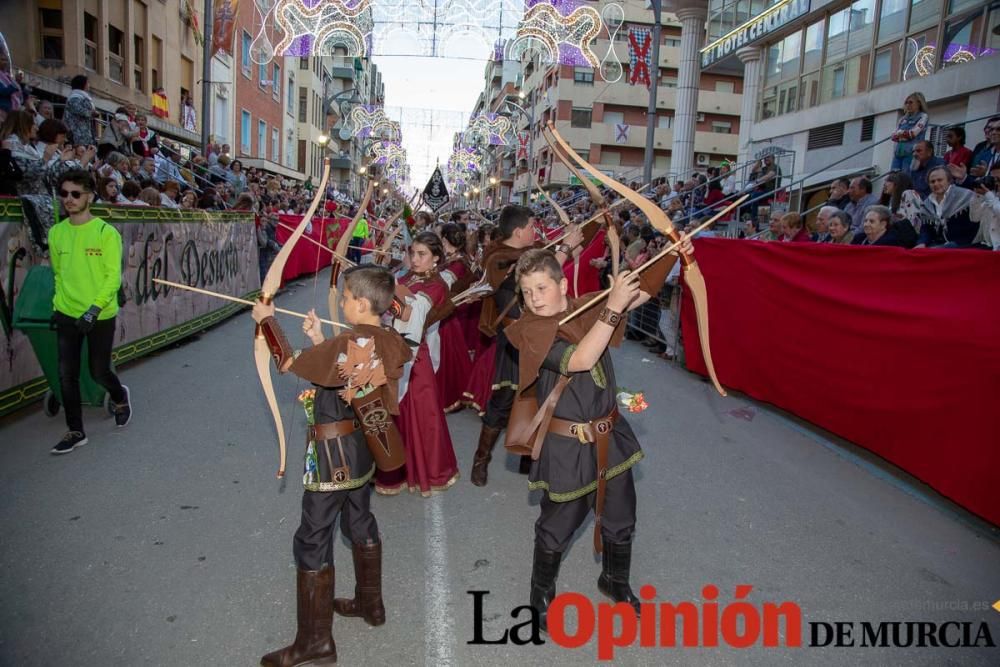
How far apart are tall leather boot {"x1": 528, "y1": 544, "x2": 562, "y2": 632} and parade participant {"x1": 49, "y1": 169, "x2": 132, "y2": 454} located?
369 centimetres

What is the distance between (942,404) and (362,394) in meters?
3.91

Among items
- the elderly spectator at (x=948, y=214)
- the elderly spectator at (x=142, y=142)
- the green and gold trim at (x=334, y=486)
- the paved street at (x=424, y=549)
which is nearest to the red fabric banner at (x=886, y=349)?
the paved street at (x=424, y=549)

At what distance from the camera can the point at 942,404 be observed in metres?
4.61

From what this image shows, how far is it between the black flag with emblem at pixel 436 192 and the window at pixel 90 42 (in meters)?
9.11

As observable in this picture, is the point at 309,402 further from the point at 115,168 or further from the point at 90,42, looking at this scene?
the point at 90,42

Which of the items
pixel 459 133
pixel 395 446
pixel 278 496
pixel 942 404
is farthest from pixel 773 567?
pixel 459 133

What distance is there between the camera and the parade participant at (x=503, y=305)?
5.03 metres

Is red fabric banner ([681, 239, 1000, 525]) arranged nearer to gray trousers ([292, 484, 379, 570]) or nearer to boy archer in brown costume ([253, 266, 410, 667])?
boy archer in brown costume ([253, 266, 410, 667])

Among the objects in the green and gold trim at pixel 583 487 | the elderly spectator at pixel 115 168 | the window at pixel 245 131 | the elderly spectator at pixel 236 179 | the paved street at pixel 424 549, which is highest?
the window at pixel 245 131

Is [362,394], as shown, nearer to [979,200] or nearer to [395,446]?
[395,446]

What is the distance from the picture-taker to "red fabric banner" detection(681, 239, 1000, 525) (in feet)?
14.2

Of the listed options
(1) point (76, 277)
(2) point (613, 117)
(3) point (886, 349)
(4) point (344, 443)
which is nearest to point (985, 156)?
(3) point (886, 349)

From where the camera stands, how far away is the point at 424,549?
12.6 feet

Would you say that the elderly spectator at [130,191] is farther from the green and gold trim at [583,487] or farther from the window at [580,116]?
the window at [580,116]
